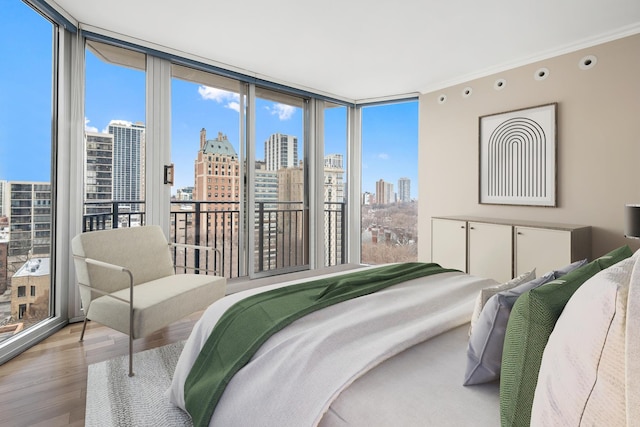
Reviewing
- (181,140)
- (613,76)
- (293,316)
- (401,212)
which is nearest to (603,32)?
(613,76)

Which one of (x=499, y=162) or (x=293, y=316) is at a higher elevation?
(x=499, y=162)

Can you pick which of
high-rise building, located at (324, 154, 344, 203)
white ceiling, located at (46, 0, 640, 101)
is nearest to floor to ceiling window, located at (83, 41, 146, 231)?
white ceiling, located at (46, 0, 640, 101)

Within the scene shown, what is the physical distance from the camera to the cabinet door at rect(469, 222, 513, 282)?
10.5 ft

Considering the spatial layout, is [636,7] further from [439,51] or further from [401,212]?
[401,212]

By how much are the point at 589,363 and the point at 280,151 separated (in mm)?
4018

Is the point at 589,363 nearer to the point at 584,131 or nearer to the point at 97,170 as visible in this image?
the point at 584,131

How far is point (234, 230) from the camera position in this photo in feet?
13.5

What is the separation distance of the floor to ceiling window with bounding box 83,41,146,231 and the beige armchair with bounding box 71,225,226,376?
0.67 metres

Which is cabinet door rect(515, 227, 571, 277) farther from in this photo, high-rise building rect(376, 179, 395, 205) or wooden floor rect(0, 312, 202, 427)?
wooden floor rect(0, 312, 202, 427)

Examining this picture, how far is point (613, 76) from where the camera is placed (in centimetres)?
294

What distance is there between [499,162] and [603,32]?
1.34 metres

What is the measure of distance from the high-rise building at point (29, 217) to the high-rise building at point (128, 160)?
0.57 metres

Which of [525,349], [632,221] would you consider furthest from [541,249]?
[525,349]

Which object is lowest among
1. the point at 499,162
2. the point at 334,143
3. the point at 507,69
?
the point at 499,162
